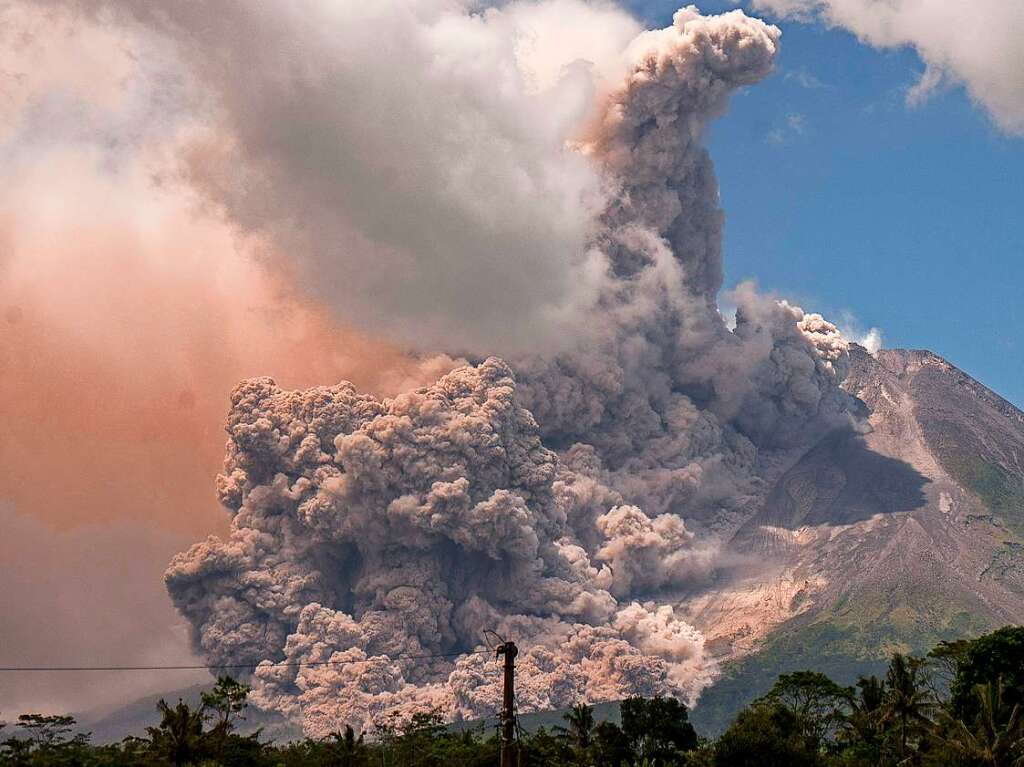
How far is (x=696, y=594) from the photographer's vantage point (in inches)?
7574

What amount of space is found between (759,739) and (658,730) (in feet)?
42.5

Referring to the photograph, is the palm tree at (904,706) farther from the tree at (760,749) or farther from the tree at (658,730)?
the tree at (658,730)

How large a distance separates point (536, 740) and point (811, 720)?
17.2 m

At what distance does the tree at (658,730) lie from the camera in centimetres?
7244

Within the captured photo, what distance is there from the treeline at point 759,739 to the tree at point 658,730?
8 cm

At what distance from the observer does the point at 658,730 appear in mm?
73562

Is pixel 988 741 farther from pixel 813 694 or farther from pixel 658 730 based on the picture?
pixel 813 694

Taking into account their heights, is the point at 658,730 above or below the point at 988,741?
above

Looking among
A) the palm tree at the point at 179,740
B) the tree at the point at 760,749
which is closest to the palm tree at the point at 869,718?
the tree at the point at 760,749

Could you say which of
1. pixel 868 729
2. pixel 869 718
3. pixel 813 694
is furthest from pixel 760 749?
pixel 813 694

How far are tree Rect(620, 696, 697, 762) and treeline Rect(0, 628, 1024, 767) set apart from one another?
0.25ft

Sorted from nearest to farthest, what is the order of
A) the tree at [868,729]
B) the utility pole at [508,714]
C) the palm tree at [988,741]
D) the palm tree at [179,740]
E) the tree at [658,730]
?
the utility pole at [508,714], the palm tree at [988,741], the palm tree at [179,740], the tree at [868,729], the tree at [658,730]

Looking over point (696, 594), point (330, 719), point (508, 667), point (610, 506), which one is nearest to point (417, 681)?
point (330, 719)

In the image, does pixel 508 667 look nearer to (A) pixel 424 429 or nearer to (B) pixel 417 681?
(A) pixel 424 429
